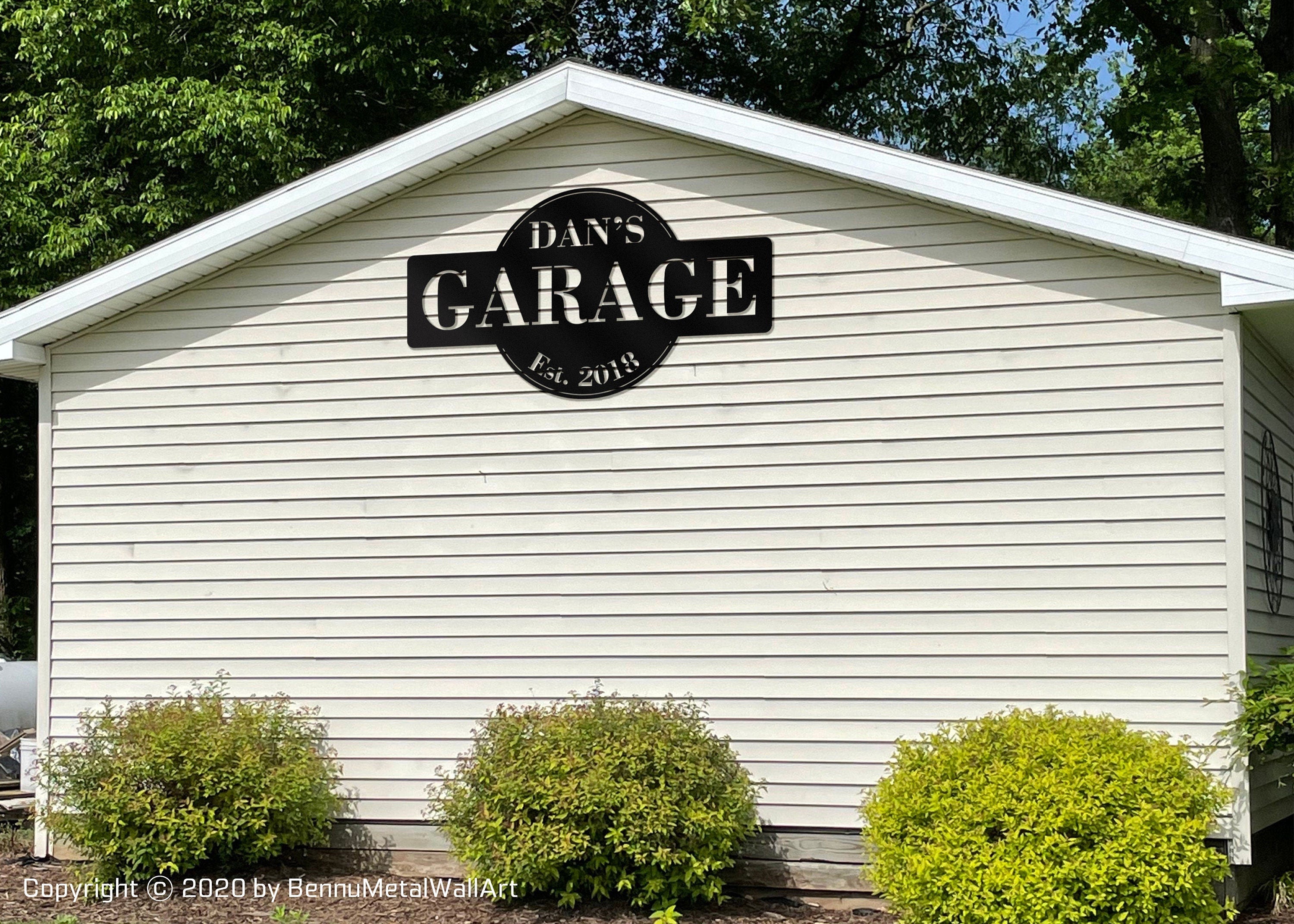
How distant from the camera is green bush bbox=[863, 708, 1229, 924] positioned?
247 inches

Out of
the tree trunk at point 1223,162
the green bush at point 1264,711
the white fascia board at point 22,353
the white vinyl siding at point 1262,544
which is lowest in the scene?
the green bush at point 1264,711

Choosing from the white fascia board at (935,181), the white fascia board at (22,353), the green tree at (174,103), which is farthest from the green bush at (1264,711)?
the green tree at (174,103)

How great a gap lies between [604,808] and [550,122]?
4.01 metres

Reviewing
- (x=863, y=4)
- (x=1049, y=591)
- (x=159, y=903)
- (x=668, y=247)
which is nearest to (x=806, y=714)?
A: (x=1049, y=591)

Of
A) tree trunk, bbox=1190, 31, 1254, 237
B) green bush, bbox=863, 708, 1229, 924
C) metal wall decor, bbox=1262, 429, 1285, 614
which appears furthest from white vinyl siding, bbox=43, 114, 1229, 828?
tree trunk, bbox=1190, 31, 1254, 237

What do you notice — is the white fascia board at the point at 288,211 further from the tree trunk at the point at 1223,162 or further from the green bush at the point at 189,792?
the tree trunk at the point at 1223,162

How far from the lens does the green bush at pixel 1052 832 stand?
6.27m

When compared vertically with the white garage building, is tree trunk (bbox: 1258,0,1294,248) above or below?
above

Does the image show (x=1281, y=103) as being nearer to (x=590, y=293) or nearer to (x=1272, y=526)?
(x=1272, y=526)

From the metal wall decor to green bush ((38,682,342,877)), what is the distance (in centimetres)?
569

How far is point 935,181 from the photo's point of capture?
294 inches

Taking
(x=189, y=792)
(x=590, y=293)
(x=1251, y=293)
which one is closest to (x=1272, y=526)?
(x=1251, y=293)

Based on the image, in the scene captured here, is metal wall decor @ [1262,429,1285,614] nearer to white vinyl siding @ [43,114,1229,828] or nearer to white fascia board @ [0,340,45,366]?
white vinyl siding @ [43,114,1229,828]

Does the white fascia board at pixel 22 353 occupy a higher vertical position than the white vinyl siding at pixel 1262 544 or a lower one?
higher
